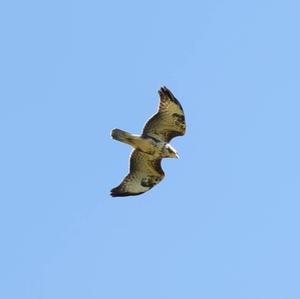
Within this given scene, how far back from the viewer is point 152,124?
26656 mm

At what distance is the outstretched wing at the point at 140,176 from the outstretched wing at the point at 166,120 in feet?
2.06

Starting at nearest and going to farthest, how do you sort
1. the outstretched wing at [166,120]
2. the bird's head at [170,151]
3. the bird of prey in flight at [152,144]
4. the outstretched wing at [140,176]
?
the outstretched wing at [166,120] < the bird of prey in flight at [152,144] < the bird's head at [170,151] < the outstretched wing at [140,176]

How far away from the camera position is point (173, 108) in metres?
26.4

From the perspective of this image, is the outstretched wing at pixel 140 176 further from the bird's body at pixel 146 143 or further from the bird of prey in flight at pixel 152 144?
the bird's body at pixel 146 143

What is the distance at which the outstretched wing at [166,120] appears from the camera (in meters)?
26.2

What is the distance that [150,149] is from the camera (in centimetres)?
2664

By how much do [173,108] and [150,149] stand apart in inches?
39.8

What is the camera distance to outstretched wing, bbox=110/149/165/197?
89.3 feet

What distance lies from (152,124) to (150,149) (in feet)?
1.72

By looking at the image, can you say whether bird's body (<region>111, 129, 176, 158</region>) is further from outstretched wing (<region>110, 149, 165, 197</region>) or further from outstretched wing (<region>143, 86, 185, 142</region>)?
outstretched wing (<region>110, 149, 165, 197</region>)

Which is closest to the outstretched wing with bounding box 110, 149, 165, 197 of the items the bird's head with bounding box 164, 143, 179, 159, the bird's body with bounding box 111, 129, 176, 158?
the bird's body with bounding box 111, 129, 176, 158

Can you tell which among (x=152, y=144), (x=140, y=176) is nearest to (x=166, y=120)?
(x=152, y=144)

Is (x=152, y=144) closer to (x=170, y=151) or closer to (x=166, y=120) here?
(x=170, y=151)

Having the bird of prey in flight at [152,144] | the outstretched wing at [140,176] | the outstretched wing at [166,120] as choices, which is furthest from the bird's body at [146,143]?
the outstretched wing at [140,176]
